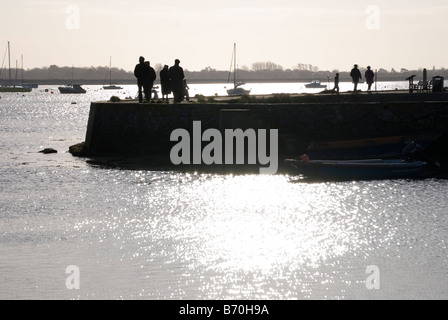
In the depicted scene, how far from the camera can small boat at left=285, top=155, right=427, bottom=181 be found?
33.8 m

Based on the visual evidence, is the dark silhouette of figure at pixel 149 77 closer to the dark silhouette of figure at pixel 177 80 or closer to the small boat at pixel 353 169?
the dark silhouette of figure at pixel 177 80

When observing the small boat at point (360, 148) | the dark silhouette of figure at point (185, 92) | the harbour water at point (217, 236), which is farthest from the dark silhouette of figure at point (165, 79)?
the small boat at point (360, 148)

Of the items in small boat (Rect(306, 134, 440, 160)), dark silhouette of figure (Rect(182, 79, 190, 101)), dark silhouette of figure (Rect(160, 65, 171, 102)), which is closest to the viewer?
small boat (Rect(306, 134, 440, 160))

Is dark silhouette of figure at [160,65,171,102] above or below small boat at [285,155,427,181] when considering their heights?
above

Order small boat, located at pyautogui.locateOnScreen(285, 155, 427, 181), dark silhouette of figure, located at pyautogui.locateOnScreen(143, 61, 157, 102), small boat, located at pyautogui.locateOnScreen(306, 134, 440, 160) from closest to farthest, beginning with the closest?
small boat, located at pyautogui.locateOnScreen(285, 155, 427, 181)
small boat, located at pyautogui.locateOnScreen(306, 134, 440, 160)
dark silhouette of figure, located at pyautogui.locateOnScreen(143, 61, 157, 102)

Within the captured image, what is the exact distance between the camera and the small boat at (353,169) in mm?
33781

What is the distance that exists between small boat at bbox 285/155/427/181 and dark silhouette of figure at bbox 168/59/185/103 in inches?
278

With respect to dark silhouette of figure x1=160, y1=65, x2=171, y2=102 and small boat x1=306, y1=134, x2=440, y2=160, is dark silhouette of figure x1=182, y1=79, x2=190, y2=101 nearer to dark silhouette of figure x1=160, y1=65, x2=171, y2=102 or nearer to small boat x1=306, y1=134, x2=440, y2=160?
dark silhouette of figure x1=160, y1=65, x2=171, y2=102

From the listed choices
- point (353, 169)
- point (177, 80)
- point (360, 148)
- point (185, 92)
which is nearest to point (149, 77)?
point (177, 80)

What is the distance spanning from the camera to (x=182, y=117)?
3897 centimetres

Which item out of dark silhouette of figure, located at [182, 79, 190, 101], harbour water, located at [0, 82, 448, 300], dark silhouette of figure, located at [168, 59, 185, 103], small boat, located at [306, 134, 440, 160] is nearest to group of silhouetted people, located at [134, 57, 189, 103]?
dark silhouette of figure, located at [168, 59, 185, 103]

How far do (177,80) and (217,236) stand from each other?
1617cm
